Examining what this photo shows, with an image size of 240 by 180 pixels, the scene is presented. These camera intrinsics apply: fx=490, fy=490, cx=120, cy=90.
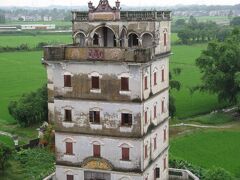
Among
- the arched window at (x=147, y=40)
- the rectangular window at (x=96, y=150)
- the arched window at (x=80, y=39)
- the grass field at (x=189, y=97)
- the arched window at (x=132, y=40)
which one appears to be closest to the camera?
the arched window at (x=147, y=40)

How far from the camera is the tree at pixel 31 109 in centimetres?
6231

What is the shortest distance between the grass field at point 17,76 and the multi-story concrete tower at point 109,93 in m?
31.1

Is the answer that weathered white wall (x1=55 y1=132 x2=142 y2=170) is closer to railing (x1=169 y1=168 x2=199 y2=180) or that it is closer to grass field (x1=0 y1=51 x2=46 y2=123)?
railing (x1=169 y1=168 x2=199 y2=180)

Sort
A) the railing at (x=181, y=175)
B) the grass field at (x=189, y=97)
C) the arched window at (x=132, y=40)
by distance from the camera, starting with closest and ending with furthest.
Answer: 1. the arched window at (x=132, y=40)
2. the railing at (x=181, y=175)
3. the grass field at (x=189, y=97)

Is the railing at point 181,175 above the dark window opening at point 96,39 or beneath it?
beneath

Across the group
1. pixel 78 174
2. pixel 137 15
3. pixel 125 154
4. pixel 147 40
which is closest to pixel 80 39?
pixel 137 15

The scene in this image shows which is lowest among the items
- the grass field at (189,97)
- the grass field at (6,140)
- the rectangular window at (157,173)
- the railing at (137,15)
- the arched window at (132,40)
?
the grass field at (6,140)

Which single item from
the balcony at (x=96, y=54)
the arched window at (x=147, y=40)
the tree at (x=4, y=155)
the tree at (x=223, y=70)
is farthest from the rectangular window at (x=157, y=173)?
the tree at (x=223, y=70)

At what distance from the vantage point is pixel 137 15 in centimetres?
3709

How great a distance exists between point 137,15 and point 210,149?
21.8m

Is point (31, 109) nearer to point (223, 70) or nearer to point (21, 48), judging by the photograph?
point (223, 70)

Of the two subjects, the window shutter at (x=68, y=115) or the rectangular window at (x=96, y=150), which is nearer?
the rectangular window at (x=96, y=150)

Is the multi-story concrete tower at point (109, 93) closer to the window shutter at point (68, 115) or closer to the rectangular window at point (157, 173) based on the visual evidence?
the window shutter at point (68, 115)

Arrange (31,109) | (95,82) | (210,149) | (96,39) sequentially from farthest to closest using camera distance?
1. (31,109)
2. (210,149)
3. (96,39)
4. (95,82)
